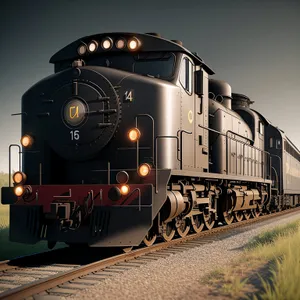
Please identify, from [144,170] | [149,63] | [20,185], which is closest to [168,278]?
[144,170]

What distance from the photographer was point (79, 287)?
5727mm

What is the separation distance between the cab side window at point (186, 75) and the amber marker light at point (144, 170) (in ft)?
6.84

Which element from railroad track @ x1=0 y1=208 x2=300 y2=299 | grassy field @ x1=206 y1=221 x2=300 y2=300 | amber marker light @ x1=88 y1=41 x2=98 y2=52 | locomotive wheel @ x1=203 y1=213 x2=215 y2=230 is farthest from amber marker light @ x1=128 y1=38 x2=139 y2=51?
locomotive wheel @ x1=203 y1=213 x2=215 y2=230

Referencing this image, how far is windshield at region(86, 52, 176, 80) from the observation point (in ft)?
28.2

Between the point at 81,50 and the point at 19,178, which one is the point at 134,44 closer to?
the point at 81,50

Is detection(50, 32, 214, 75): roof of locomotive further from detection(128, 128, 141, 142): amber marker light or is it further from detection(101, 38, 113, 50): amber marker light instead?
detection(128, 128, 141, 142): amber marker light

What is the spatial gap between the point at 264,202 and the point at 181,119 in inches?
364

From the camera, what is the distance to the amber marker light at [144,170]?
7.62 metres

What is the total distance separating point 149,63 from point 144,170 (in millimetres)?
2282

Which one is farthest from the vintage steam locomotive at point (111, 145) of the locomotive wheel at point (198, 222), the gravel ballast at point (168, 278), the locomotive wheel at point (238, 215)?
the locomotive wheel at point (238, 215)

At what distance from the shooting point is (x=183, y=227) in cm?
1011

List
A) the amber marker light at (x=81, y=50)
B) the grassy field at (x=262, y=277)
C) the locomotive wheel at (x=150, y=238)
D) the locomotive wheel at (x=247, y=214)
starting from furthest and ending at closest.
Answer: the locomotive wheel at (x=247, y=214) → the amber marker light at (x=81, y=50) → the locomotive wheel at (x=150, y=238) → the grassy field at (x=262, y=277)

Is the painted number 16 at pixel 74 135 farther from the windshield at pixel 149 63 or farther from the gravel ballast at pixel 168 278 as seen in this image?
the gravel ballast at pixel 168 278

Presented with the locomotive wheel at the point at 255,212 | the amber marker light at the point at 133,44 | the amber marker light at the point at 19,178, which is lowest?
the locomotive wheel at the point at 255,212
